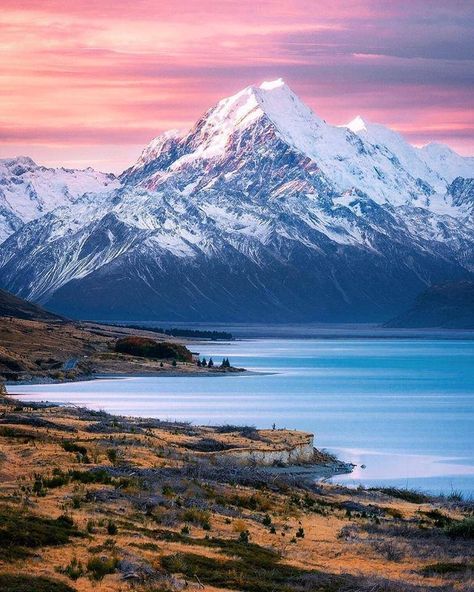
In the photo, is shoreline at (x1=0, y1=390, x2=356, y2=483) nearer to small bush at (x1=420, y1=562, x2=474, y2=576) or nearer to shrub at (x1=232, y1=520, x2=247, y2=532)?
shrub at (x1=232, y1=520, x2=247, y2=532)

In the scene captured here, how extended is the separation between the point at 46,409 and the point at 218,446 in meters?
17.8

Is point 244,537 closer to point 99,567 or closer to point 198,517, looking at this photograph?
point 198,517

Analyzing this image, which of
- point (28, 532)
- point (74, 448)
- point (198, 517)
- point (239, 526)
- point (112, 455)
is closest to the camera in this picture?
point (28, 532)

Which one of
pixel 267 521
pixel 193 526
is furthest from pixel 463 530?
pixel 193 526

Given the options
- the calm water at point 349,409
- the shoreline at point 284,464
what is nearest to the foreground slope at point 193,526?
the shoreline at point 284,464

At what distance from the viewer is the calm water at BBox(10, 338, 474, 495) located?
84.7 meters

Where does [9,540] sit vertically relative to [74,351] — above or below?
below

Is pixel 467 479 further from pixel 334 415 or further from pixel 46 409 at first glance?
pixel 334 415

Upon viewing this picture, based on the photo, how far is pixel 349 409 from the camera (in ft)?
442

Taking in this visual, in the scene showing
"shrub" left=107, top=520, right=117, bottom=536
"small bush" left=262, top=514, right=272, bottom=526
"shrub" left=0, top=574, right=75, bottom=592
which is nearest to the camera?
"shrub" left=0, top=574, right=75, bottom=592

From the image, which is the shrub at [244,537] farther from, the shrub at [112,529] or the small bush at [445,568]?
the small bush at [445,568]

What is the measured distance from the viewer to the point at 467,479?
78.1 metres

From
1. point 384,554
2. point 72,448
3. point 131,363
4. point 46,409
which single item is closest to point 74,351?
point 131,363

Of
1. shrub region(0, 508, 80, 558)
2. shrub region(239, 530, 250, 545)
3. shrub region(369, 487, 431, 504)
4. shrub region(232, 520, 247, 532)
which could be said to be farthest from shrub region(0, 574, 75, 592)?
shrub region(369, 487, 431, 504)
